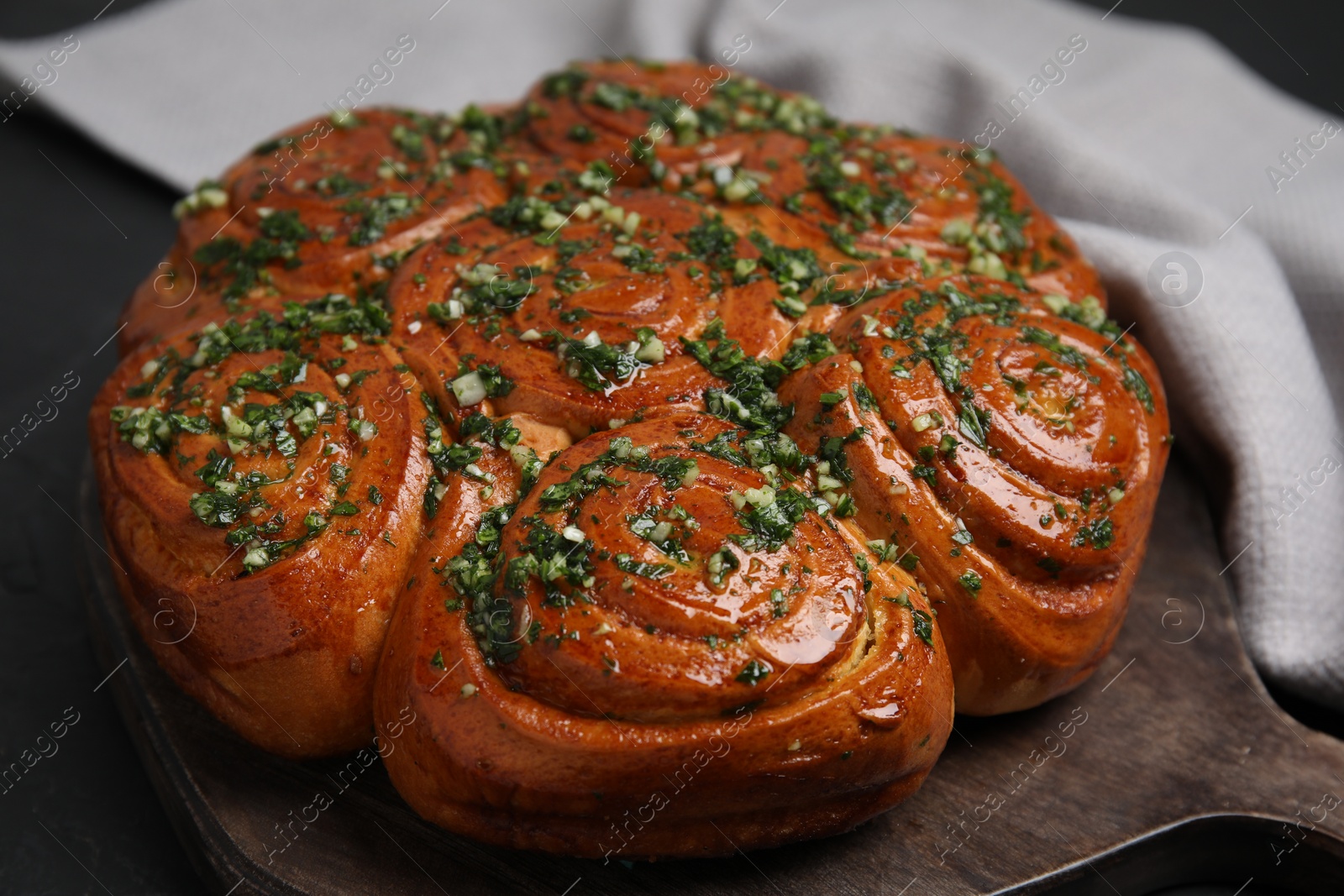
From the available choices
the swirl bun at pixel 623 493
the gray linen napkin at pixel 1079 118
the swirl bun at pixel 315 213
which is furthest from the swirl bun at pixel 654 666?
the gray linen napkin at pixel 1079 118

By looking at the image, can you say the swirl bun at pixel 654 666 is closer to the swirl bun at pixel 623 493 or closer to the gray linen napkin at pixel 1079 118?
the swirl bun at pixel 623 493

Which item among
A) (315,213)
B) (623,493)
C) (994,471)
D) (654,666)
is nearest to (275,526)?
(623,493)

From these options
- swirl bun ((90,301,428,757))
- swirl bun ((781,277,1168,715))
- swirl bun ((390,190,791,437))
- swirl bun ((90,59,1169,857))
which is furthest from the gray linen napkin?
swirl bun ((90,301,428,757))

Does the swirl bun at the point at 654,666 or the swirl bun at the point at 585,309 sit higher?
the swirl bun at the point at 585,309

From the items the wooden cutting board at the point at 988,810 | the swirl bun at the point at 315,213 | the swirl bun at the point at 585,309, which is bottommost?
the wooden cutting board at the point at 988,810

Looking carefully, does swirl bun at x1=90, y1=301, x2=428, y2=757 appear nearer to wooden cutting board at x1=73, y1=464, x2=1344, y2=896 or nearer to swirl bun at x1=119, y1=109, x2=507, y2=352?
wooden cutting board at x1=73, y1=464, x2=1344, y2=896

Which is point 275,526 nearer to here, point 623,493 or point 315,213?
point 623,493

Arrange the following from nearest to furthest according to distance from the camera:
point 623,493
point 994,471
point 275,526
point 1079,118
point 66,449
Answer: point 623,493 < point 275,526 < point 994,471 < point 66,449 < point 1079,118

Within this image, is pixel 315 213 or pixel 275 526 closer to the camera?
pixel 275 526
